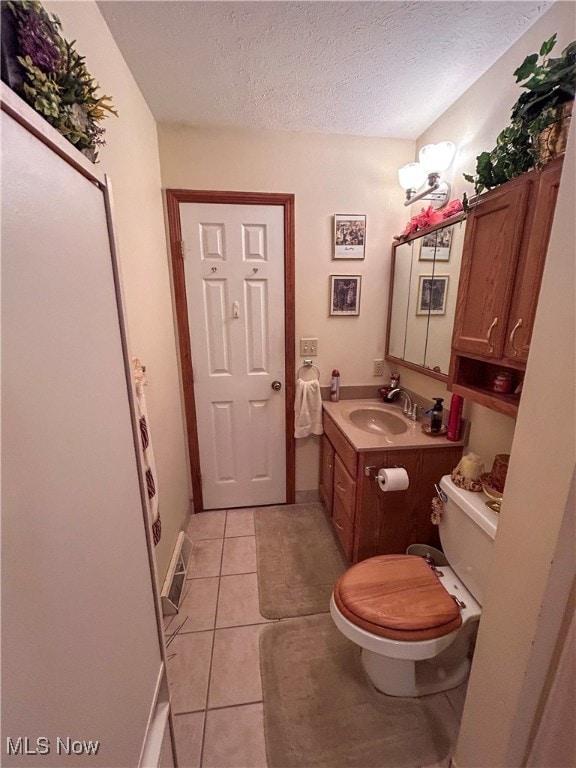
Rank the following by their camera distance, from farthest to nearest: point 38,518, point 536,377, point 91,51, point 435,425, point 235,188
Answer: point 235,188 → point 435,425 → point 91,51 → point 536,377 → point 38,518

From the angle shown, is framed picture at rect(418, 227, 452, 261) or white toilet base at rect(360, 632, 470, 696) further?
framed picture at rect(418, 227, 452, 261)

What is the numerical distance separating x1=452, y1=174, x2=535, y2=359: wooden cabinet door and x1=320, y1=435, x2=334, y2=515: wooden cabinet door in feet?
3.45

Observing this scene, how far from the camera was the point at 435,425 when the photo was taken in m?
1.51

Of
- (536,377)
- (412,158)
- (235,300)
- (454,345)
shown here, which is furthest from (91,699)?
(412,158)

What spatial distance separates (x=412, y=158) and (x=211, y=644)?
9.48ft

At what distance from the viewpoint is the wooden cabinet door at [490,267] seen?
915 millimetres

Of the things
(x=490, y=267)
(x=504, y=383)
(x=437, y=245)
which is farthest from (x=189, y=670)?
(x=437, y=245)

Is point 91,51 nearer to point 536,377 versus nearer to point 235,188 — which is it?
point 235,188

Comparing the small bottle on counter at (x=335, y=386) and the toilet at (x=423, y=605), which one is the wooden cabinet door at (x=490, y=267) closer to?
the toilet at (x=423, y=605)

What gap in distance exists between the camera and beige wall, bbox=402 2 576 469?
1.00 metres

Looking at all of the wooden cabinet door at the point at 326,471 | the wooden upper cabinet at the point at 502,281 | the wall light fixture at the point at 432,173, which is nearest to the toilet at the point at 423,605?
the wooden upper cabinet at the point at 502,281

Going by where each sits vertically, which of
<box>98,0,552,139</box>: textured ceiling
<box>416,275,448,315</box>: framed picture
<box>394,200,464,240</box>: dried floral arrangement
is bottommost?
<box>416,275,448,315</box>: framed picture

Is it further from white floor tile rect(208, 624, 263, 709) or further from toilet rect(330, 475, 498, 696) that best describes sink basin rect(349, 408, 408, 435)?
white floor tile rect(208, 624, 263, 709)

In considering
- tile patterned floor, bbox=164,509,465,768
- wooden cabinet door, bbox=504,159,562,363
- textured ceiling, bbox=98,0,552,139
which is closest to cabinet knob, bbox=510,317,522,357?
wooden cabinet door, bbox=504,159,562,363
